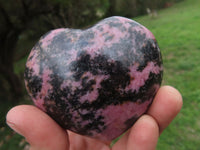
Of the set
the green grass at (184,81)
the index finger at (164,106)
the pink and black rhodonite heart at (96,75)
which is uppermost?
the pink and black rhodonite heart at (96,75)

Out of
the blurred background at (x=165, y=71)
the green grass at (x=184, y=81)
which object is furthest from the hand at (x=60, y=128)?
the green grass at (x=184, y=81)

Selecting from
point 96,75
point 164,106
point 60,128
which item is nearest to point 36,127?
point 60,128

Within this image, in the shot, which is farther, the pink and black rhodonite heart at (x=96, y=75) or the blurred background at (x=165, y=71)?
the blurred background at (x=165, y=71)

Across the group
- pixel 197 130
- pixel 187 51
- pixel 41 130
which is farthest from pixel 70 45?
pixel 187 51

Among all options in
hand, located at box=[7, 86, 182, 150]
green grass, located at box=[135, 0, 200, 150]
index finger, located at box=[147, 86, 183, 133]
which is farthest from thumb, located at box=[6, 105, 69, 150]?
green grass, located at box=[135, 0, 200, 150]

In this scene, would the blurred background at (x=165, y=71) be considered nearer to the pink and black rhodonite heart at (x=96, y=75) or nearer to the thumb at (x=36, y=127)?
the thumb at (x=36, y=127)

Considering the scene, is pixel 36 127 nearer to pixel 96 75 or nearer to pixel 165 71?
pixel 96 75

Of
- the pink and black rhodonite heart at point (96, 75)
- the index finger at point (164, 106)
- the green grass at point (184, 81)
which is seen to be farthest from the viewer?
the green grass at point (184, 81)

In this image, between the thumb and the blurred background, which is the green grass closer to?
the blurred background
